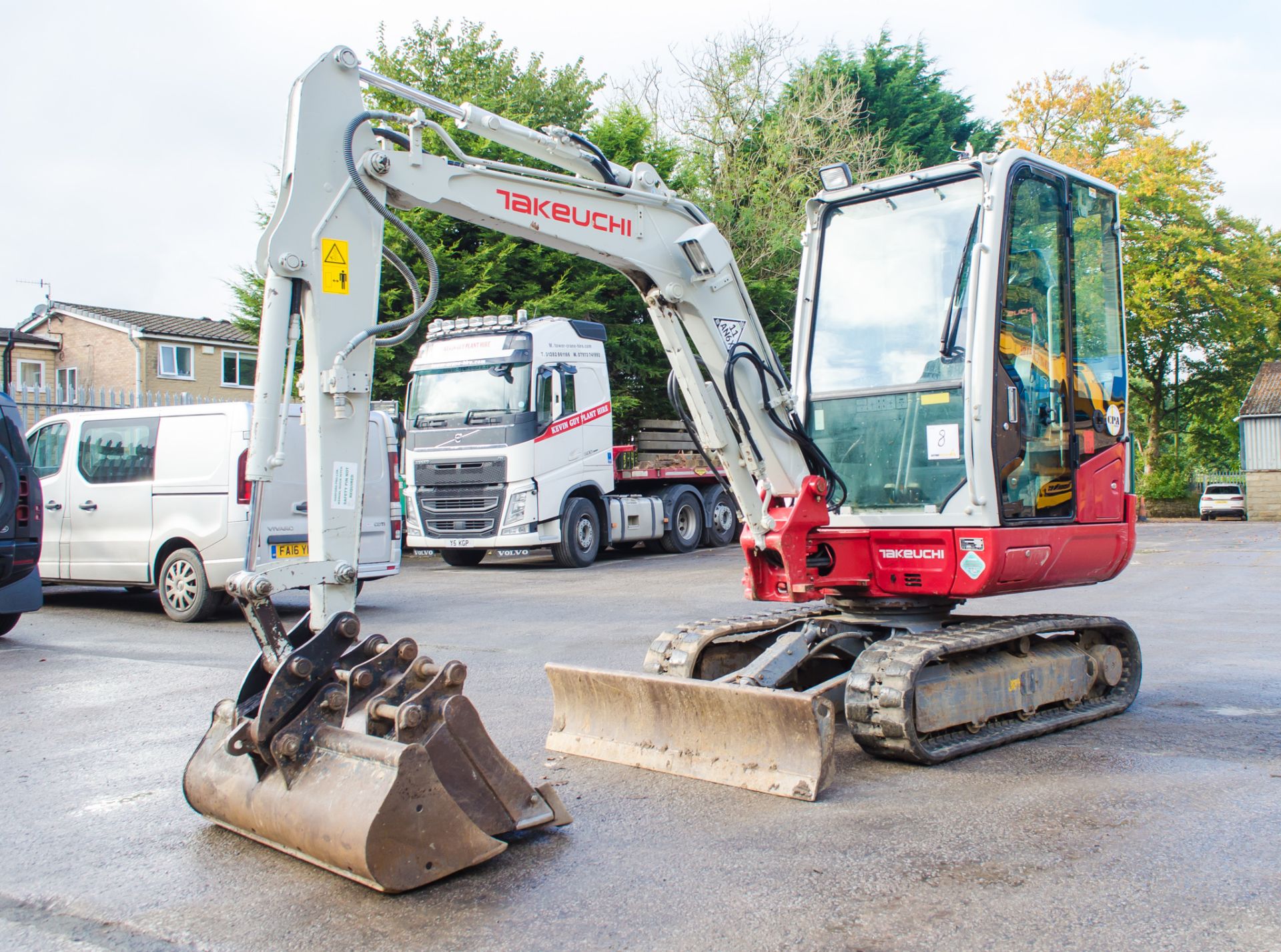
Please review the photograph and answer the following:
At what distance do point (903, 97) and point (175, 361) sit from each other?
25.5m

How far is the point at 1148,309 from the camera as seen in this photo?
41375 mm

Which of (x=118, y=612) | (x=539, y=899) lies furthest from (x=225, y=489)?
(x=539, y=899)

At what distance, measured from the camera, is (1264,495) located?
1612 inches

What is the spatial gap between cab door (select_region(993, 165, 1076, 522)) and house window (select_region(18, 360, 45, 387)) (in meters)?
40.9

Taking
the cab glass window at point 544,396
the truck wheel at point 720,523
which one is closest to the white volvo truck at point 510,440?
the cab glass window at point 544,396

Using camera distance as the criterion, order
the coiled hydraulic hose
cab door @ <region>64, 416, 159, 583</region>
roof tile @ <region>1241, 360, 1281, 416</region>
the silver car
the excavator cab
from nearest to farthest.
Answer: the excavator cab < the coiled hydraulic hose < cab door @ <region>64, 416, 159, 583</region> < the silver car < roof tile @ <region>1241, 360, 1281, 416</region>

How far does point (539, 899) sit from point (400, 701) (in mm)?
932

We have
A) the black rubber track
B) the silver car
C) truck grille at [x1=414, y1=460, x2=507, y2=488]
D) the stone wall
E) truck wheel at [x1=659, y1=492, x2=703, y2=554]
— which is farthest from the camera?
the stone wall

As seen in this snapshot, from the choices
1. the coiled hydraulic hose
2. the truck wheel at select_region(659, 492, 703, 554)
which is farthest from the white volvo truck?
the coiled hydraulic hose

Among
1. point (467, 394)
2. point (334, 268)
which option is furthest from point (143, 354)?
point (334, 268)

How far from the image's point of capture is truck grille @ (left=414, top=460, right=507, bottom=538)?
16344 millimetres

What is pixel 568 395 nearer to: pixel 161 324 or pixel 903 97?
pixel 903 97

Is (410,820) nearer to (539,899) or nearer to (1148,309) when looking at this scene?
(539,899)

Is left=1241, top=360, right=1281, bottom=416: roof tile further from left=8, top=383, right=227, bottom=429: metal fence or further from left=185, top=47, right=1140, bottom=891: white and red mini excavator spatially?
left=185, top=47, right=1140, bottom=891: white and red mini excavator
